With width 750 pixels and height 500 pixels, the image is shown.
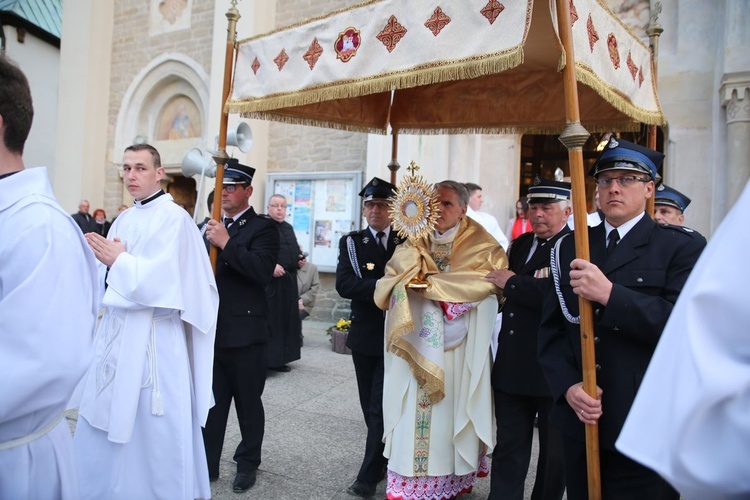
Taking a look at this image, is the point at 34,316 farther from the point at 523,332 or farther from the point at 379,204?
the point at 379,204

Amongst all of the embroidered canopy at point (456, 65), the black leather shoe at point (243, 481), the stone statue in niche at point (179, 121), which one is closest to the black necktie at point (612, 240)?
the embroidered canopy at point (456, 65)

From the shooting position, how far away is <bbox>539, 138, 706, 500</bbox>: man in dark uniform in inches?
82.8

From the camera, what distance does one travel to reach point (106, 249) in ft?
9.08

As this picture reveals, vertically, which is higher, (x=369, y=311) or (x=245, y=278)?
(x=245, y=278)

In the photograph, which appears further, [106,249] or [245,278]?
[245,278]

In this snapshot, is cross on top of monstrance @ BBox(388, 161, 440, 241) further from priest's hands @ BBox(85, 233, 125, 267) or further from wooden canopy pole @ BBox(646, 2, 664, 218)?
priest's hands @ BBox(85, 233, 125, 267)

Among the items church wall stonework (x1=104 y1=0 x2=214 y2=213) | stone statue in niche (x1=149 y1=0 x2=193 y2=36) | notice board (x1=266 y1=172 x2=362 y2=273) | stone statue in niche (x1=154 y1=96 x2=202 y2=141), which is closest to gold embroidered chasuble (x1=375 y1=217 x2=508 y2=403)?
notice board (x1=266 y1=172 x2=362 y2=273)

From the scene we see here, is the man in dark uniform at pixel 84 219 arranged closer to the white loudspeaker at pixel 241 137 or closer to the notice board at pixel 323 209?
the notice board at pixel 323 209

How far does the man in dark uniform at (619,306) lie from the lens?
210 cm

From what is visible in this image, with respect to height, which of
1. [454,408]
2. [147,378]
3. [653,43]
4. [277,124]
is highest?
[277,124]

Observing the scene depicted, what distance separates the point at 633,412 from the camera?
0.94m

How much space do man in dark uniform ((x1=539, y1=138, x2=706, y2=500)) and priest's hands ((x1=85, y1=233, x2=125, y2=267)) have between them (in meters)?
2.16

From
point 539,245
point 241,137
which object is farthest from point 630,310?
point 241,137

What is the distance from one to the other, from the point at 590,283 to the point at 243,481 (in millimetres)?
Answer: 2573
